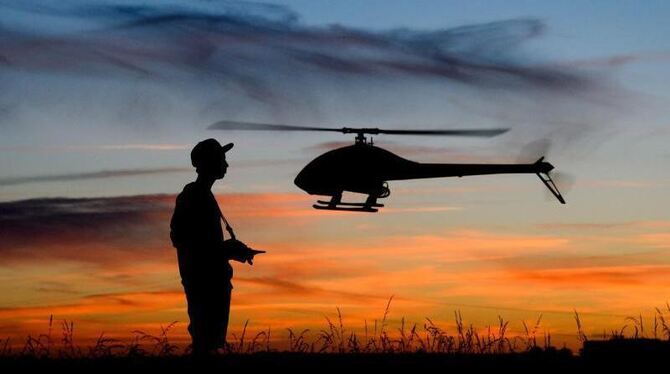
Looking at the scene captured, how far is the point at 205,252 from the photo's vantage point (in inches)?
420

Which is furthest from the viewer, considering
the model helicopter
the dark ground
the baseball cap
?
the model helicopter

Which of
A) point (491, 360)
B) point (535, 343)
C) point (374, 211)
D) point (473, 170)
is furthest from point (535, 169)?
point (491, 360)

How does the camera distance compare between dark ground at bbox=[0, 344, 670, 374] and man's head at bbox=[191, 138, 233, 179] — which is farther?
dark ground at bbox=[0, 344, 670, 374]

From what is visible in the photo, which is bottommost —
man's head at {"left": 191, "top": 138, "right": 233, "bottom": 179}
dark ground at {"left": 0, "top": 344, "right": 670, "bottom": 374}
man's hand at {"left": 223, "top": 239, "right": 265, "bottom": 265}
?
dark ground at {"left": 0, "top": 344, "right": 670, "bottom": 374}

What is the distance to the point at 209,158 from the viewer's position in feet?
34.6

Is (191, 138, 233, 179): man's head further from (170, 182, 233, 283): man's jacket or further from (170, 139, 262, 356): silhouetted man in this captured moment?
→ (170, 182, 233, 283): man's jacket

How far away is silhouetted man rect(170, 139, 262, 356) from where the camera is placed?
1059cm

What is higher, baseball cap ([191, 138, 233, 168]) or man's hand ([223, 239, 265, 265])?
baseball cap ([191, 138, 233, 168])

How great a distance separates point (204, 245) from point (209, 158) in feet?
3.03

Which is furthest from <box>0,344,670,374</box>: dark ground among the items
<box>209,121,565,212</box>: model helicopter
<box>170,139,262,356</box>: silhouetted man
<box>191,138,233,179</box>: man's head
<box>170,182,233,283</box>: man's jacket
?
<box>209,121,565,212</box>: model helicopter

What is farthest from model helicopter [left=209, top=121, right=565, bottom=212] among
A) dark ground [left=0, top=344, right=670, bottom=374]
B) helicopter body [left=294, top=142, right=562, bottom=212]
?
dark ground [left=0, top=344, right=670, bottom=374]

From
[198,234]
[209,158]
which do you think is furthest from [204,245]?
[209,158]

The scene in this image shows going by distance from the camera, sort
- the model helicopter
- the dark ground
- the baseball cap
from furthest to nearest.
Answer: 1. the model helicopter
2. the dark ground
3. the baseball cap

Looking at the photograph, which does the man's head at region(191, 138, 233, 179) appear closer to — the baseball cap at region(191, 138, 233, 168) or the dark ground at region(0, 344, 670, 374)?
the baseball cap at region(191, 138, 233, 168)
